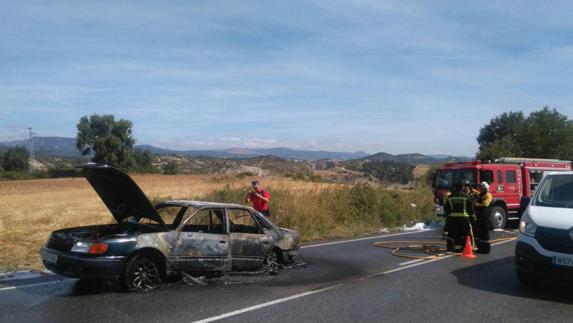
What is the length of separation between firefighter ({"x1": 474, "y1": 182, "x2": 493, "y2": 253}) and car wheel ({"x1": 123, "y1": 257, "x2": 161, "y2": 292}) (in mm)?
7696

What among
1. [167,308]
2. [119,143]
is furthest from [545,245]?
[119,143]

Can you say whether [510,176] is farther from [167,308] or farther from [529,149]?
[529,149]

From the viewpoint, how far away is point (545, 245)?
7.42 m

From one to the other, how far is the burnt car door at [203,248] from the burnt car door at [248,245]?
0.18 metres

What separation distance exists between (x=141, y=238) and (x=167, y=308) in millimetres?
1459

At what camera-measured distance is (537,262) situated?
748cm

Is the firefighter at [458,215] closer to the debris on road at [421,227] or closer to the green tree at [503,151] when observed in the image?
the debris on road at [421,227]

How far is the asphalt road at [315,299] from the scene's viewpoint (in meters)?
6.61

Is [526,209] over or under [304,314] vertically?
over

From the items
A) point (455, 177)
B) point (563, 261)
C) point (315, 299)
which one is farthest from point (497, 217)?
point (315, 299)

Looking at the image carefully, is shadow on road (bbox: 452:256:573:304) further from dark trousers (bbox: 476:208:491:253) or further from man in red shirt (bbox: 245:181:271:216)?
man in red shirt (bbox: 245:181:271:216)

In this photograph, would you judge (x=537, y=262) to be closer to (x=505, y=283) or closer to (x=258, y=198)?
(x=505, y=283)

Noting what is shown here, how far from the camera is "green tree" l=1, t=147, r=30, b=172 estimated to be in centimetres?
8900

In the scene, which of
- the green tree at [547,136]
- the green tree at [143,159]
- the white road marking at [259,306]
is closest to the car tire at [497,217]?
the white road marking at [259,306]
